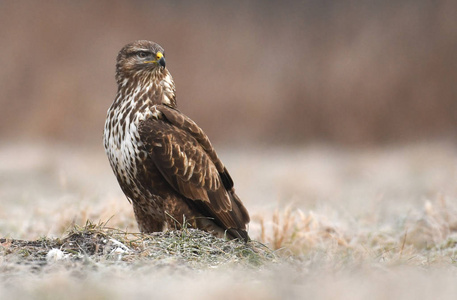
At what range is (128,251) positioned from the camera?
382 cm

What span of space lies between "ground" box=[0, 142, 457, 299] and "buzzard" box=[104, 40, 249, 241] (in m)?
0.28

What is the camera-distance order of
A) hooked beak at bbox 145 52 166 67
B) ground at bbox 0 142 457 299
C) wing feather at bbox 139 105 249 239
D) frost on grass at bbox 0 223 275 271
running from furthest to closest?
hooked beak at bbox 145 52 166 67 < wing feather at bbox 139 105 249 239 < frost on grass at bbox 0 223 275 271 < ground at bbox 0 142 457 299

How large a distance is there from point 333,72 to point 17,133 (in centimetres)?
631

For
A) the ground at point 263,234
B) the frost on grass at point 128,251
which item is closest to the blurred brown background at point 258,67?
the ground at point 263,234

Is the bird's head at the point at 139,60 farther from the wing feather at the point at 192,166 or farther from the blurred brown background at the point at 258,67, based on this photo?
the blurred brown background at the point at 258,67

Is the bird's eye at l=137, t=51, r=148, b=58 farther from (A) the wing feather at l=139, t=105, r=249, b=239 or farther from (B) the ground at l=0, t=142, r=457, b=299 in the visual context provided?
(B) the ground at l=0, t=142, r=457, b=299

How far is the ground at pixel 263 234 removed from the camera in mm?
2697

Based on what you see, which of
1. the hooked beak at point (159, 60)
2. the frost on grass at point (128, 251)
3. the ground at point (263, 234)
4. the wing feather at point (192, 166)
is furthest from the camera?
the hooked beak at point (159, 60)

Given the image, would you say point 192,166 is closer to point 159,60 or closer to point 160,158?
point 160,158

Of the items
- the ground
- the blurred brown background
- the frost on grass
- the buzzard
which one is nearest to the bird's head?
the buzzard

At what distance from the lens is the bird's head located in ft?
15.7

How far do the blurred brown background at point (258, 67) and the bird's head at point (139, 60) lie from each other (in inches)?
358

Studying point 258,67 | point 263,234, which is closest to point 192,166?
point 263,234

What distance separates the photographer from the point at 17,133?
13508 mm
